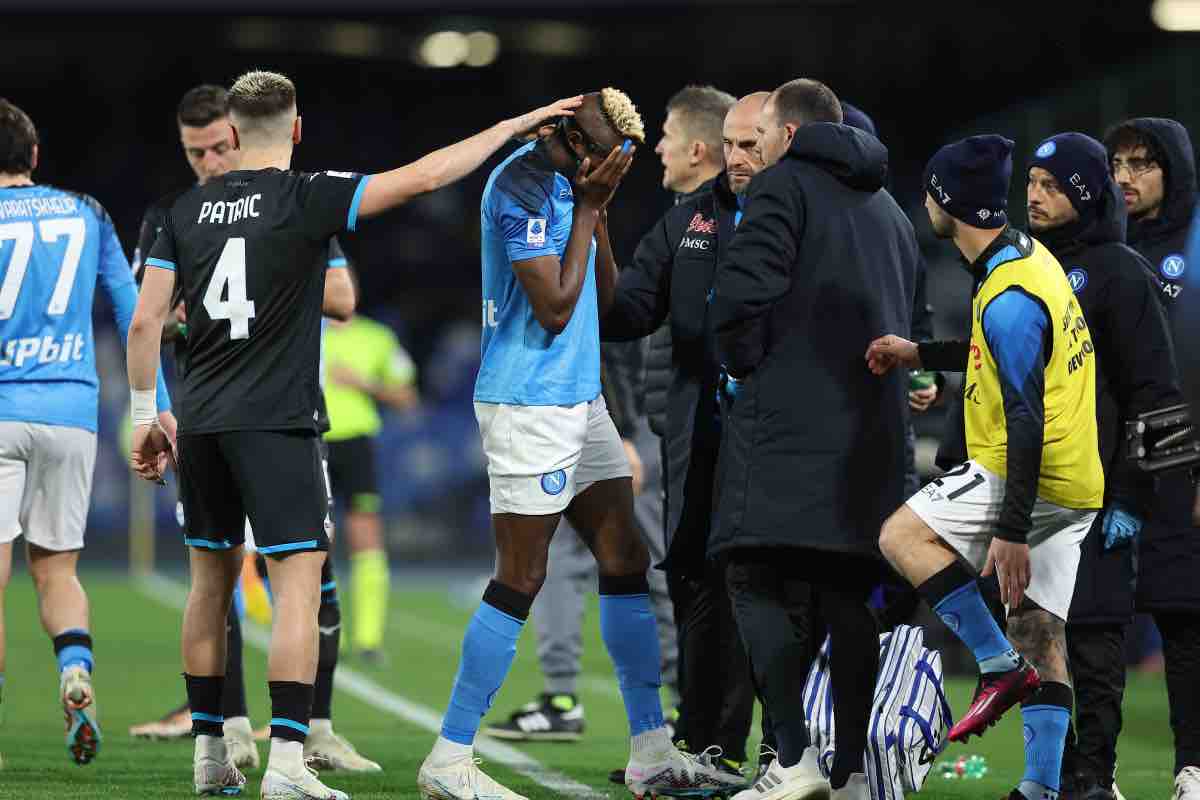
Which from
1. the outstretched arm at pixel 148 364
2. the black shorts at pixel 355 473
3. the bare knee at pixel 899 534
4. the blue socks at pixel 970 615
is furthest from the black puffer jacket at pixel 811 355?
the black shorts at pixel 355 473

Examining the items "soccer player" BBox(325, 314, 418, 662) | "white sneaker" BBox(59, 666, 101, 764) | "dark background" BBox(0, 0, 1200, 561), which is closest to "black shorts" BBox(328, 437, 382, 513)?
"soccer player" BBox(325, 314, 418, 662)

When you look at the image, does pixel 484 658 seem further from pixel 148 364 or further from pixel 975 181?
pixel 975 181

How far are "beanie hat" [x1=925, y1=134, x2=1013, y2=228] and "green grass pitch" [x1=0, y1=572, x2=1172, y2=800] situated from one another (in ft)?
7.15

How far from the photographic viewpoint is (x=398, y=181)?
5.63 metres

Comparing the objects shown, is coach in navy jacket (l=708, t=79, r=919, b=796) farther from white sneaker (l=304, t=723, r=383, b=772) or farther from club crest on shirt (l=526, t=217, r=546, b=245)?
white sneaker (l=304, t=723, r=383, b=772)

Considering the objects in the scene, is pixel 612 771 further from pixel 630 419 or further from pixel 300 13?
pixel 300 13

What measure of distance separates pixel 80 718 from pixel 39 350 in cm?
134

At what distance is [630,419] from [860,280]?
2.74 m

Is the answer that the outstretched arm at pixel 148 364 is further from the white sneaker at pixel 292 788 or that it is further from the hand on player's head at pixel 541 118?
the hand on player's head at pixel 541 118

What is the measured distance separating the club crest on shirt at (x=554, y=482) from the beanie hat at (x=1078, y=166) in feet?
5.93

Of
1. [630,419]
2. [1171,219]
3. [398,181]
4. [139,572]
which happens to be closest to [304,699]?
[398,181]

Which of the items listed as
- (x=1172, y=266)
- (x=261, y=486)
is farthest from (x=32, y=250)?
(x=1172, y=266)

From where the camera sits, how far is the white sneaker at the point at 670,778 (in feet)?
19.3

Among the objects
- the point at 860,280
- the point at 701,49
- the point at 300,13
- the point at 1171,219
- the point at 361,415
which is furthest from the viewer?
the point at 701,49
